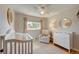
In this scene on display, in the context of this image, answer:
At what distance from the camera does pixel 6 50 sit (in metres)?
1.77

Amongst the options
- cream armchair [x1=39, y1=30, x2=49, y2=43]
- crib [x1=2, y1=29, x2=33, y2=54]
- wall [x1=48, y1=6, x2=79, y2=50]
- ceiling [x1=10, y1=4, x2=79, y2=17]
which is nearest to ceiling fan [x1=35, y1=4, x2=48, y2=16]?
ceiling [x1=10, y1=4, x2=79, y2=17]

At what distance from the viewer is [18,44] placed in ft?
5.91

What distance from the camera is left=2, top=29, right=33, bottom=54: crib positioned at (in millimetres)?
1772

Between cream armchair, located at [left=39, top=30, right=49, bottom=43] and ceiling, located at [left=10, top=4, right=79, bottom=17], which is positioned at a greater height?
ceiling, located at [left=10, top=4, right=79, bottom=17]

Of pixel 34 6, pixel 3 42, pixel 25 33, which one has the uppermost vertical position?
pixel 34 6

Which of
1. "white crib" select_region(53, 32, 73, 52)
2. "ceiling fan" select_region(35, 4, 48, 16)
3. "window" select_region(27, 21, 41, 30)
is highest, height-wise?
"ceiling fan" select_region(35, 4, 48, 16)

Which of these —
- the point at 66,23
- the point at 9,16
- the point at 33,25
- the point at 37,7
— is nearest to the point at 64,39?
the point at 66,23

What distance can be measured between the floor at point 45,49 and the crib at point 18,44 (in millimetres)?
69

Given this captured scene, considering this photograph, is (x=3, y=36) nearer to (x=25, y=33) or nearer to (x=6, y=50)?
(x=6, y=50)

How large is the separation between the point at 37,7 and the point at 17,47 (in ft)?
2.10

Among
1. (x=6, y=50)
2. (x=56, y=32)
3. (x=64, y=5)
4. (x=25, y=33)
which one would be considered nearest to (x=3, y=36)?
(x=6, y=50)

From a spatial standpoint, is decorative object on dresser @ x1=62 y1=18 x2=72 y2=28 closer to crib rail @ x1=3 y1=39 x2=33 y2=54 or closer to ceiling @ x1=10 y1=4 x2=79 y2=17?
ceiling @ x1=10 y1=4 x2=79 y2=17

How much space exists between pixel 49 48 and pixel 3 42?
0.66m

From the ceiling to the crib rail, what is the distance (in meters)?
0.43
